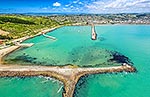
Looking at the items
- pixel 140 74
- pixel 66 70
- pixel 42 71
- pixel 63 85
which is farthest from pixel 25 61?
pixel 140 74

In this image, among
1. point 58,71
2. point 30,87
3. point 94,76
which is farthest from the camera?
point 58,71

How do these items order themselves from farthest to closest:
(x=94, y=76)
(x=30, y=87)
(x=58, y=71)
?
(x=58, y=71) < (x=94, y=76) < (x=30, y=87)

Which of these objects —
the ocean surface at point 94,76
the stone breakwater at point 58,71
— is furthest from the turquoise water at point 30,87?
the stone breakwater at point 58,71

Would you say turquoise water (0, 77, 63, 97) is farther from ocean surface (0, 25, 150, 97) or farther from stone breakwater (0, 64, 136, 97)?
stone breakwater (0, 64, 136, 97)

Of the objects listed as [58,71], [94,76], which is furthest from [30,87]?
[94,76]

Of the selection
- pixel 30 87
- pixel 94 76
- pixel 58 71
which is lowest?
pixel 94 76

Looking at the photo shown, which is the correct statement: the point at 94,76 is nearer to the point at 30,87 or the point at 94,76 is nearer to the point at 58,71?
the point at 58,71

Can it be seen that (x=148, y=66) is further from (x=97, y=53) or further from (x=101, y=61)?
(x=97, y=53)

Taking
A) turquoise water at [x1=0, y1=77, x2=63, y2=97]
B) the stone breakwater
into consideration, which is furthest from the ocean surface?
the stone breakwater

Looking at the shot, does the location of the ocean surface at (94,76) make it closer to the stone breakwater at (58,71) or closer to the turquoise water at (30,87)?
the turquoise water at (30,87)
